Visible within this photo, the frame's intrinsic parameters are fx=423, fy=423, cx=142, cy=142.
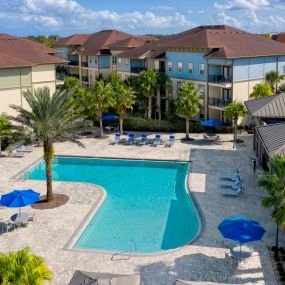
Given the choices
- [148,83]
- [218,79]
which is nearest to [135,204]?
[148,83]

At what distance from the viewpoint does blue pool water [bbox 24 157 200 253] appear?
21.4 metres

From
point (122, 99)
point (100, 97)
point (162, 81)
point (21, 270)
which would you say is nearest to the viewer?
point (21, 270)

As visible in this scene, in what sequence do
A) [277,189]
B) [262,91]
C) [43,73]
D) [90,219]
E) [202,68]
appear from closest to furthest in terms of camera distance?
[277,189]
[90,219]
[262,91]
[202,68]
[43,73]

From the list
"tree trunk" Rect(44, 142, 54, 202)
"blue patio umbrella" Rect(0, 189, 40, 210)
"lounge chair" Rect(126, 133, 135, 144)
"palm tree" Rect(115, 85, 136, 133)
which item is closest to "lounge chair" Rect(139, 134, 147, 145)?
"lounge chair" Rect(126, 133, 135, 144)

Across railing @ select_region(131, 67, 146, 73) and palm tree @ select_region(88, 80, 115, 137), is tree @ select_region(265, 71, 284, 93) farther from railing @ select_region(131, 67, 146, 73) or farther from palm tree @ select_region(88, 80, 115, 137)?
palm tree @ select_region(88, 80, 115, 137)

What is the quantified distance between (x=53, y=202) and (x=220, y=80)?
85.0 ft

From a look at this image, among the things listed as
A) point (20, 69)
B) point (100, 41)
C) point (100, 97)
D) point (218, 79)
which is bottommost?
point (100, 97)

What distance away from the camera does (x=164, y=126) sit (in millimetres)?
45250

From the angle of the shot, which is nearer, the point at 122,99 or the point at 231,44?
the point at 122,99

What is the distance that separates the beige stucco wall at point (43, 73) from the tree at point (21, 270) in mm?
35802

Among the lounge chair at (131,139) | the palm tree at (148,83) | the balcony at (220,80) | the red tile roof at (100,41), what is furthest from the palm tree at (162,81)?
the red tile roof at (100,41)

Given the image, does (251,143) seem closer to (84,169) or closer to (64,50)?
(84,169)

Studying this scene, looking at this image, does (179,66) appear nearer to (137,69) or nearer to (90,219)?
(137,69)

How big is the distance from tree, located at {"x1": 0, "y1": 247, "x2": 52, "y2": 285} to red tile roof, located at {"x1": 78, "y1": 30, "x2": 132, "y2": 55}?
174 feet
